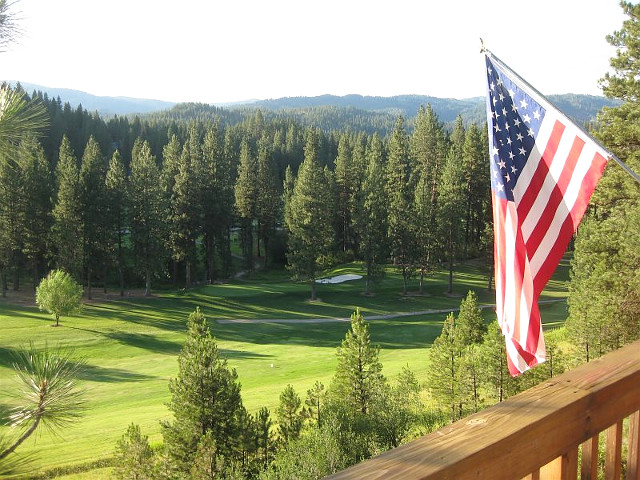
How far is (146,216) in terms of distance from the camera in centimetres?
5053

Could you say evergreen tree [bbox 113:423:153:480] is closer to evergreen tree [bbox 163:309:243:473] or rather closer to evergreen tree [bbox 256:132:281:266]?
evergreen tree [bbox 163:309:243:473]

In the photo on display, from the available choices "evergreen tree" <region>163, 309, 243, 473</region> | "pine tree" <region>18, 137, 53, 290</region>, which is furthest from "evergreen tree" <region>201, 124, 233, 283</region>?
"evergreen tree" <region>163, 309, 243, 473</region>

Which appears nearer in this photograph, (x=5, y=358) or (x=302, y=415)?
(x=302, y=415)

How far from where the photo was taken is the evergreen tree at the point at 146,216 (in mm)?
50406

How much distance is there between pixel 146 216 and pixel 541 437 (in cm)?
5120

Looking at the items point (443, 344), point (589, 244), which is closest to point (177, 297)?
point (443, 344)

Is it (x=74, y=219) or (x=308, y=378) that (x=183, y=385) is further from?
(x=74, y=219)

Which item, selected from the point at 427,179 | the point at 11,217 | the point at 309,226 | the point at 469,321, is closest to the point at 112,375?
the point at 469,321

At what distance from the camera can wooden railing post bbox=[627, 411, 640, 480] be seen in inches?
93.6

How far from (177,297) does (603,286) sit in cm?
3799

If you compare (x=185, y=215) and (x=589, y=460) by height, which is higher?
(x=185, y=215)

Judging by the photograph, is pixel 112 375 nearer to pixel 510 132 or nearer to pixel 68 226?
pixel 68 226

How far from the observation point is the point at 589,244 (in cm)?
1920

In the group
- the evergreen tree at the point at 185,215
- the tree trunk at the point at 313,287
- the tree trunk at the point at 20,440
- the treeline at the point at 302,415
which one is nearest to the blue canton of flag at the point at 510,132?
the tree trunk at the point at 20,440
